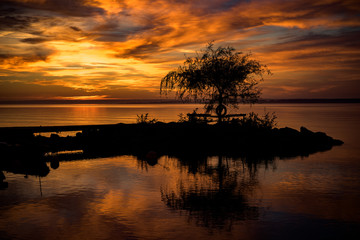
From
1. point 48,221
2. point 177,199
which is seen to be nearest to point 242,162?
point 177,199

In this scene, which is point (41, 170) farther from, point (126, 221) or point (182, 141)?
point (182, 141)

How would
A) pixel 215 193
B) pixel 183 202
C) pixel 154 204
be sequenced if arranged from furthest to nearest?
pixel 215 193
pixel 183 202
pixel 154 204

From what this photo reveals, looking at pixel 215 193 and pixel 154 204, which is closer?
pixel 154 204

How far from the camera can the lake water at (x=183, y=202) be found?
8.96 metres

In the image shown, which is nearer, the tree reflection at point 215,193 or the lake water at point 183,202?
the lake water at point 183,202

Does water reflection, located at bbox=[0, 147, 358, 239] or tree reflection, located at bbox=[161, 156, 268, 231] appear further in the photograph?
tree reflection, located at bbox=[161, 156, 268, 231]

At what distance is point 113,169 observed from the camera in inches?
690

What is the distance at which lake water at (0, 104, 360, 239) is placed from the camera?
8.96 metres

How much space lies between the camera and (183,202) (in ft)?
37.8

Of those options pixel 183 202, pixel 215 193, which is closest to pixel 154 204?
pixel 183 202

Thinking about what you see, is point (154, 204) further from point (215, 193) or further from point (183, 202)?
point (215, 193)

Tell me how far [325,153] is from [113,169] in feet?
49.1

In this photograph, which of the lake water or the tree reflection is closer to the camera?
the lake water

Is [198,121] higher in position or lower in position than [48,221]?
higher
